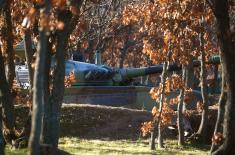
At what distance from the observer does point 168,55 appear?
15.3m

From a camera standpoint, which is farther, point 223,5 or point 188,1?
point 188,1

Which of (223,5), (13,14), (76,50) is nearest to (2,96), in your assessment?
(13,14)

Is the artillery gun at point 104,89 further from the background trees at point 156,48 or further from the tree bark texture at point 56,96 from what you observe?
the tree bark texture at point 56,96

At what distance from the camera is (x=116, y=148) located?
15.4 meters

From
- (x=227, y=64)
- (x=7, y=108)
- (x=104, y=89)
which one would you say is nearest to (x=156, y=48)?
(x=227, y=64)

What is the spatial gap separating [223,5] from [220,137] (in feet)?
8.83

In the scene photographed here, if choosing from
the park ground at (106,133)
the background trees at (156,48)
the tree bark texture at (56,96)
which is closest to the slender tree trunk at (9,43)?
the background trees at (156,48)

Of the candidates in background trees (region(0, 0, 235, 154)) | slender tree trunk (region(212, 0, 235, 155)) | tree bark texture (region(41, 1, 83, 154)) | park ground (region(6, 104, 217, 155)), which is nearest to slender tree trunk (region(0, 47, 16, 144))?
background trees (region(0, 0, 235, 154))

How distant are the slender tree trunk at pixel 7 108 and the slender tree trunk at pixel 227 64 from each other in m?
4.78

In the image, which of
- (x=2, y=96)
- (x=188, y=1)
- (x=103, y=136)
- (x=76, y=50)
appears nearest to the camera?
(x=2, y=96)

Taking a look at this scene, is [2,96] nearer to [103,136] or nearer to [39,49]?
[103,136]

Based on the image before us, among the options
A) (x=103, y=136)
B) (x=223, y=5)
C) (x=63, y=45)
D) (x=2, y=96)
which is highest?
(x=223, y=5)

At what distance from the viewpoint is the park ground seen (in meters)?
15.3

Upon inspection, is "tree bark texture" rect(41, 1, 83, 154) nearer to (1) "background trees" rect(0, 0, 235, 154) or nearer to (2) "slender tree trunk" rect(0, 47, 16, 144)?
(1) "background trees" rect(0, 0, 235, 154)
